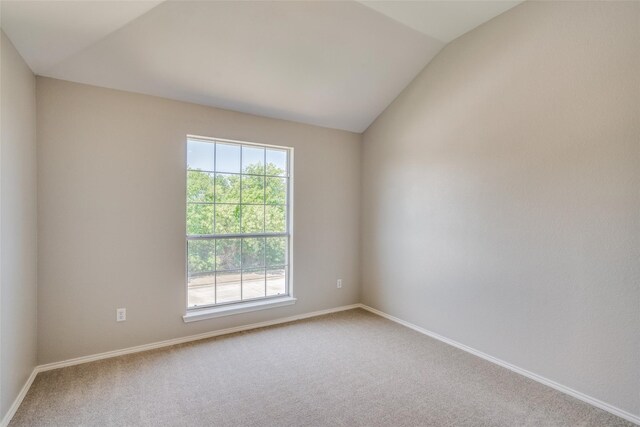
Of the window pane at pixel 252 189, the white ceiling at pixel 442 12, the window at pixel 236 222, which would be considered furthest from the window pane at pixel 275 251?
the white ceiling at pixel 442 12

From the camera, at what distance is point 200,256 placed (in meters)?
3.22

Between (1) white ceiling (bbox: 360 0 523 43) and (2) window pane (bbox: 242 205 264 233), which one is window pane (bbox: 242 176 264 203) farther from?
(1) white ceiling (bbox: 360 0 523 43)

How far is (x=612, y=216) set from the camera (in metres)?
2.10

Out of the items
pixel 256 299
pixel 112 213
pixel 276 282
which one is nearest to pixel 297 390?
pixel 256 299

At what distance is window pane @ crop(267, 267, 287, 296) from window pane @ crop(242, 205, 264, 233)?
20.2 inches

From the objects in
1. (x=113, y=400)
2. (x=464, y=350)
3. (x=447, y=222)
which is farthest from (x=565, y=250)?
(x=113, y=400)

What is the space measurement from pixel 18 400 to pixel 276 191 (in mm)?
2608

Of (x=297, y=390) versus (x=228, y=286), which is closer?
(x=297, y=390)

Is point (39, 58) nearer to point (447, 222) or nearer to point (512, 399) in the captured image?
point (447, 222)

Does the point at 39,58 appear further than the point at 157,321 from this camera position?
No

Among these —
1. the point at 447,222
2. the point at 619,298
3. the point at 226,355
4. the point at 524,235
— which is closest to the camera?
the point at 619,298

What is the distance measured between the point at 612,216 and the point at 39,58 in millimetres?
4018

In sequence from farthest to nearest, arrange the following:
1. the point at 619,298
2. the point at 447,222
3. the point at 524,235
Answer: the point at 447,222
the point at 524,235
the point at 619,298

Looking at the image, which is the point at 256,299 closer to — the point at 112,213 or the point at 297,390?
the point at 297,390
